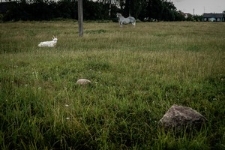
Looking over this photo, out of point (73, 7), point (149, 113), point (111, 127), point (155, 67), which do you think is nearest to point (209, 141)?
point (149, 113)

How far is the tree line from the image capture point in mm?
43625

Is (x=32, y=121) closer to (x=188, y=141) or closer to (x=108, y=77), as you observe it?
(x=188, y=141)

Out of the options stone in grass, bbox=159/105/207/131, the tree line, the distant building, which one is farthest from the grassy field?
the distant building

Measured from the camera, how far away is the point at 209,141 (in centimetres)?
295

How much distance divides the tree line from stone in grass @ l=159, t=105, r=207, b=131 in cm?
4397

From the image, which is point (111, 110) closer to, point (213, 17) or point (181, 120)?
point (181, 120)

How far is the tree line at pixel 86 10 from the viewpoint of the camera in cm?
4362

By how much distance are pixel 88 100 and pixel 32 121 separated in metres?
1.21

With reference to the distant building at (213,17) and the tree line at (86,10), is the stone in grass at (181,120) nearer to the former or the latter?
the tree line at (86,10)

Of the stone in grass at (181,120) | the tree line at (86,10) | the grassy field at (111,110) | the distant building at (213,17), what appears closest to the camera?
the grassy field at (111,110)

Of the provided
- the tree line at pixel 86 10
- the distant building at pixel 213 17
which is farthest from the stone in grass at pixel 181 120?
the distant building at pixel 213 17

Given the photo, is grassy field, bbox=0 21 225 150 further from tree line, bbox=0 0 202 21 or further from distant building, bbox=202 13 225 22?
distant building, bbox=202 13 225 22

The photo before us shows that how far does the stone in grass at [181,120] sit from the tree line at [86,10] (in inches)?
1731

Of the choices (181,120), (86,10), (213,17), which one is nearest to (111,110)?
(181,120)
